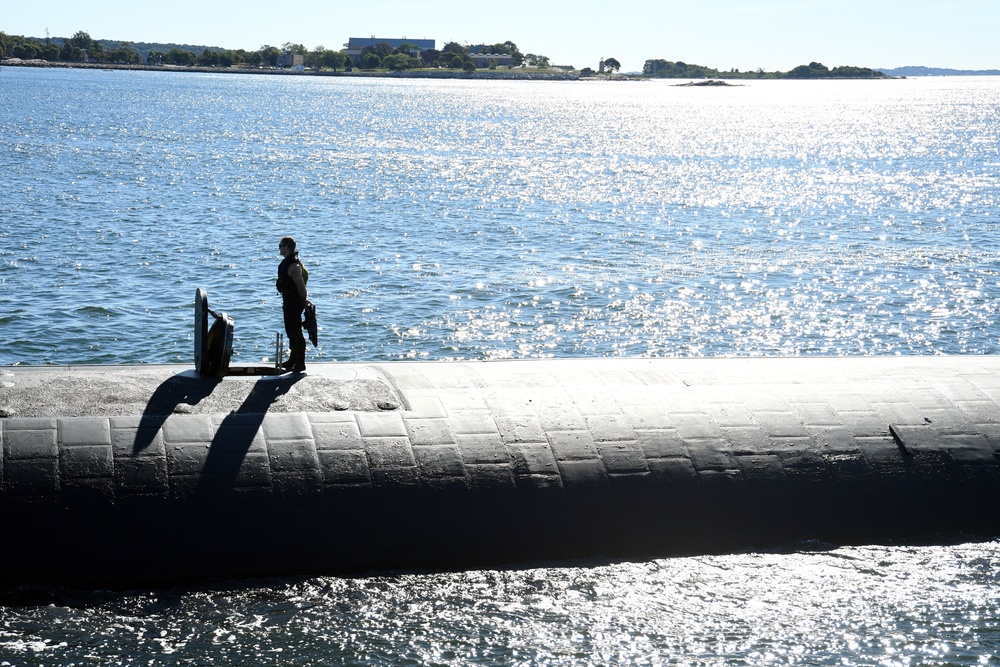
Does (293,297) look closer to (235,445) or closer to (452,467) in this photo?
(235,445)

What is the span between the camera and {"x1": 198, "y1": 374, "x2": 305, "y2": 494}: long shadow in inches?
497

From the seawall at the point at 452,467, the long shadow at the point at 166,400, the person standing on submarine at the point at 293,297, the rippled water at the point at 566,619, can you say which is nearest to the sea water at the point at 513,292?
the rippled water at the point at 566,619

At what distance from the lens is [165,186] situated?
58062 millimetres

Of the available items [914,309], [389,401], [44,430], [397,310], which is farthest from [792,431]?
[914,309]

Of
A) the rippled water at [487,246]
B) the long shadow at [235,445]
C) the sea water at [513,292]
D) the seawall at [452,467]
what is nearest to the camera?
the sea water at [513,292]

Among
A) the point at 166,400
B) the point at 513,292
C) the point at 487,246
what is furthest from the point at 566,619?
the point at 487,246

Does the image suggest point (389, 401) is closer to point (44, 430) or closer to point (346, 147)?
point (44, 430)

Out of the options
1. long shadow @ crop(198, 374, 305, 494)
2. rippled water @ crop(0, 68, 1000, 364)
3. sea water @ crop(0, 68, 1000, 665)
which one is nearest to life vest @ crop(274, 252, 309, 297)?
long shadow @ crop(198, 374, 305, 494)

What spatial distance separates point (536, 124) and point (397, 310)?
107 meters

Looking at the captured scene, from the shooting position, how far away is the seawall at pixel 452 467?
40.4 feet

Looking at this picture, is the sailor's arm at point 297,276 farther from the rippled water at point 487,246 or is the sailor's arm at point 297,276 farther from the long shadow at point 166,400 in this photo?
the rippled water at point 487,246

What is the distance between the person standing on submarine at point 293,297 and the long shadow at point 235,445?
891 millimetres

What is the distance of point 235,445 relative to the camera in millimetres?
13094

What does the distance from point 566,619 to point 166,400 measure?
561 centimetres
